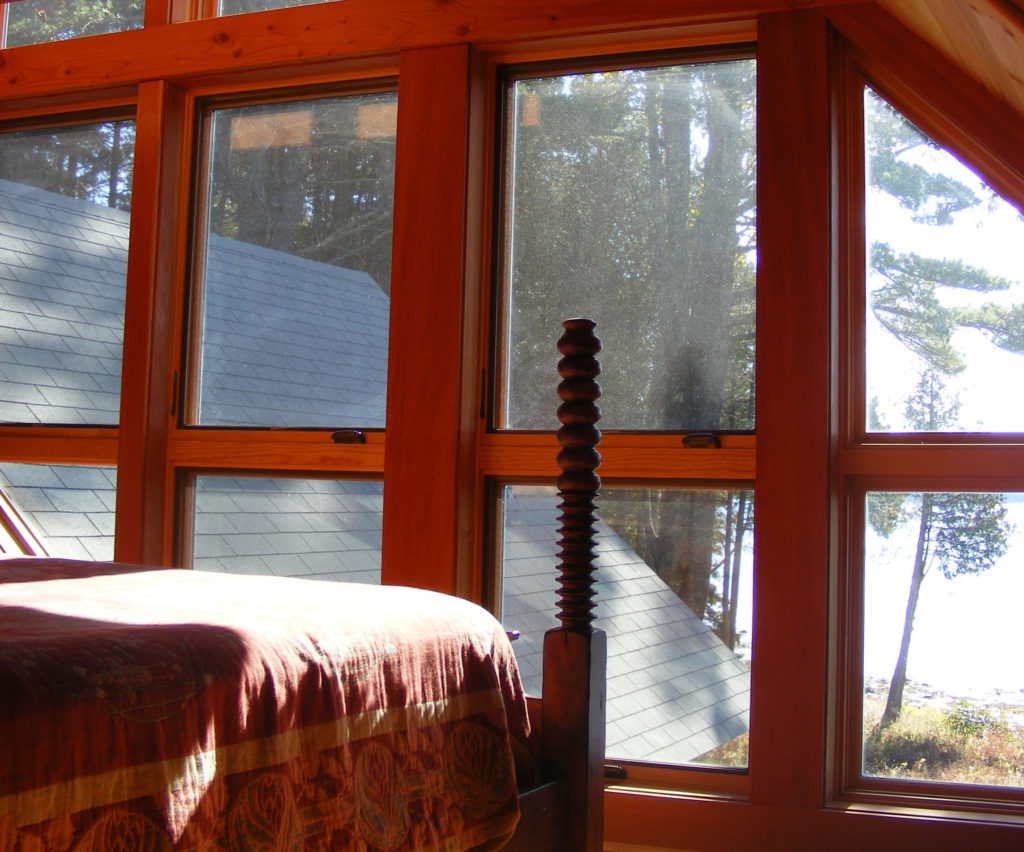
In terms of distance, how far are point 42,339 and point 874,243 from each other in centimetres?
255

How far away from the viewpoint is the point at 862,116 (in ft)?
8.32

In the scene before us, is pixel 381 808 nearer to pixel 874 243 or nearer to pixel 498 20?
pixel 874 243

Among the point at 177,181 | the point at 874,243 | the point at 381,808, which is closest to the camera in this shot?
the point at 381,808

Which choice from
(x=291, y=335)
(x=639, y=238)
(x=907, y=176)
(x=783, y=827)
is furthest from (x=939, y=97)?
(x=291, y=335)

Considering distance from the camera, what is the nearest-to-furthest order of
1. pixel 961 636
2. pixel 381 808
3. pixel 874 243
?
pixel 381 808 < pixel 961 636 < pixel 874 243

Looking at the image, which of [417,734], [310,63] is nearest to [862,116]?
[310,63]

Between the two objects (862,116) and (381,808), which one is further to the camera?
(862,116)

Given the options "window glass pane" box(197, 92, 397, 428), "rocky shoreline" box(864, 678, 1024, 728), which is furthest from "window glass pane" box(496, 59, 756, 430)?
"rocky shoreline" box(864, 678, 1024, 728)

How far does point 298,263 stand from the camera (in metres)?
3.05

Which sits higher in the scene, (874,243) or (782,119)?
(782,119)

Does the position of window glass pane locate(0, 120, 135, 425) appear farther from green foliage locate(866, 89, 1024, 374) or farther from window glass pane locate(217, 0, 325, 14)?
green foliage locate(866, 89, 1024, 374)

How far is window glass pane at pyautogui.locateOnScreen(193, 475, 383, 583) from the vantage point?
2900 mm

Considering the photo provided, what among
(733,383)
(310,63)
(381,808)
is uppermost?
(310,63)

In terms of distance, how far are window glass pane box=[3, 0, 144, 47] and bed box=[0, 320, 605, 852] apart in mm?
2121
